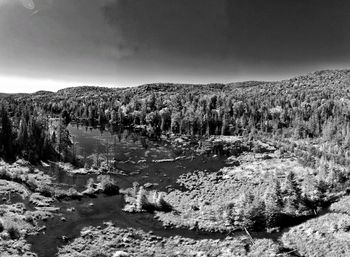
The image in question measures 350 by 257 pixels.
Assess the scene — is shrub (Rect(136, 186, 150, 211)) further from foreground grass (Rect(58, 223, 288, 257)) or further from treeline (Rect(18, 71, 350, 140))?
treeline (Rect(18, 71, 350, 140))

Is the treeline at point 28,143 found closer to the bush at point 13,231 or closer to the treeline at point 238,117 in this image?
the bush at point 13,231

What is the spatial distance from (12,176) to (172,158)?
40.4 metres

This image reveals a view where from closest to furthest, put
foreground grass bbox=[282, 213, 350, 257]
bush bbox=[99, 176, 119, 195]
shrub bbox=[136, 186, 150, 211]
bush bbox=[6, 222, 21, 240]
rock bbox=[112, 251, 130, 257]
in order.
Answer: rock bbox=[112, 251, 130, 257]
foreground grass bbox=[282, 213, 350, 257]
bush bbox=[6, 222, 21, 240]
shrub bbox=[136, 186, 150, 211]
bush bbox=[99, 176, 119, 195]

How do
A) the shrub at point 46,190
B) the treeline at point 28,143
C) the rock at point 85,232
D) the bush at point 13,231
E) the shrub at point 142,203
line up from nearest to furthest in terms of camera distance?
1. the bush at point 13,231
2. the rock at point 85,232
3. the shrub at point 142,203
4. the shrub at point 46,190
5. the treeline at point 28,143

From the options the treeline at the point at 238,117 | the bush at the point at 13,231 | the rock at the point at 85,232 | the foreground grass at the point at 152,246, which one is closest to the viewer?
the foreground grass at the point at 152,246

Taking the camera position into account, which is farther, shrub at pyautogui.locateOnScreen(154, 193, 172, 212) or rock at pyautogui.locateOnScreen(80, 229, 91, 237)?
shrub at pyautogui.locateOnScreen(154, 193, 172, 212)

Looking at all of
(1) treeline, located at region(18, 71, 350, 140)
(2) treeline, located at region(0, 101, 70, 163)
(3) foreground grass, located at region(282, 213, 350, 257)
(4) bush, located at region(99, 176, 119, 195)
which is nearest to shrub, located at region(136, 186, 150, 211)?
(4) bush, located at region(99, 176, 119, 195)

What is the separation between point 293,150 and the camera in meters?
95.6

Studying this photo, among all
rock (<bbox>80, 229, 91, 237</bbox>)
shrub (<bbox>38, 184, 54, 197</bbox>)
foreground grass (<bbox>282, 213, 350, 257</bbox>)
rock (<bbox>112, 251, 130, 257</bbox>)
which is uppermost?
shrub (<bbox>38, 184, 54, 197</bbox>)

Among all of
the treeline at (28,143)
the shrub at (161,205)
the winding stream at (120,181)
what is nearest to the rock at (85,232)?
the winding stream at (120,181)

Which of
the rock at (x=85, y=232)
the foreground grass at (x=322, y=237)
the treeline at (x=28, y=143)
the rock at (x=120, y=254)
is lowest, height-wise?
the rock at (x=120, y=254)

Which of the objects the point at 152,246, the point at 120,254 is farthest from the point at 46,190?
the point at 152,246

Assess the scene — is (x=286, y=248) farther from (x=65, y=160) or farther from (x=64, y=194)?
(x=65, y=160)

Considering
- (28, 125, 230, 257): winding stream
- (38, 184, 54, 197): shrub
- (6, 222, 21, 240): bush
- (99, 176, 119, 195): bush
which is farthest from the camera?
(99, 176, 119, 195): bush
